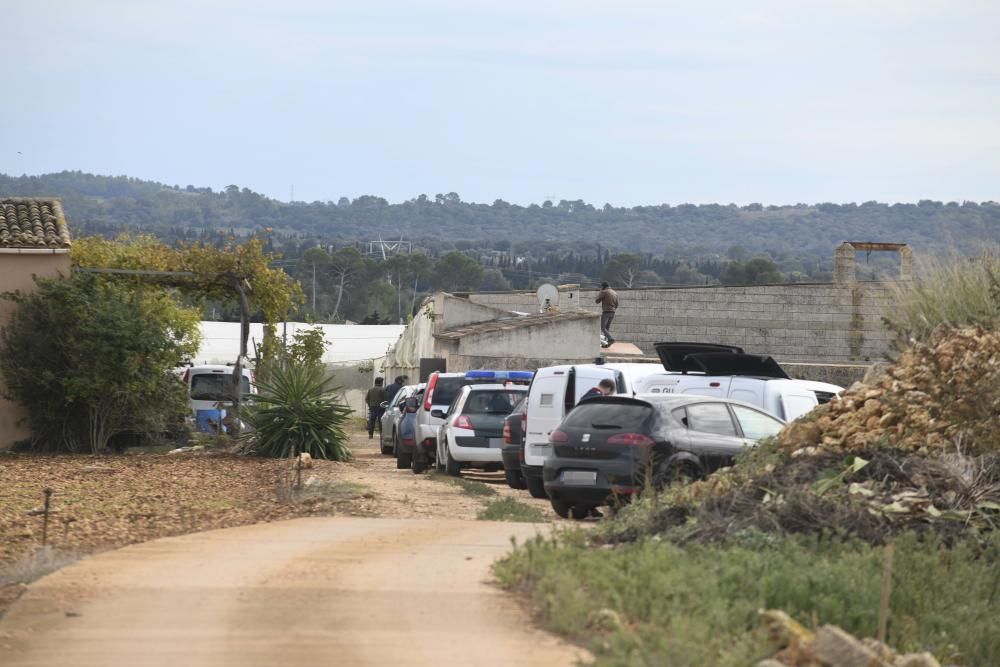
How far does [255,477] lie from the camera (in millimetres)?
22188

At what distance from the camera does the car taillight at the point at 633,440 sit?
1631 cm

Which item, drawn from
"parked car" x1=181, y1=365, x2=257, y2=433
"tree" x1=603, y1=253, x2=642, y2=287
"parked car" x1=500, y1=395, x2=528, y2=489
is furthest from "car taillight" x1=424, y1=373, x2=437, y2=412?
"tree" x1=603, y1=253, x2=642, y2=287

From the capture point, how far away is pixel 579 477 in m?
16.5

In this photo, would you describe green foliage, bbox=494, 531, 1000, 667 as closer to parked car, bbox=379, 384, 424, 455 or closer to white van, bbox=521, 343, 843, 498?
white van, bbox=521, 343, 843, 498

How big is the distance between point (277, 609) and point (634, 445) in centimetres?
706

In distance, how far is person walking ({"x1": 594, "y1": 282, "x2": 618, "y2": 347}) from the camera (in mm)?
39303

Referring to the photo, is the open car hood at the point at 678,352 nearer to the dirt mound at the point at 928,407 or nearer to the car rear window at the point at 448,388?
the car rear window at the point at 448,388

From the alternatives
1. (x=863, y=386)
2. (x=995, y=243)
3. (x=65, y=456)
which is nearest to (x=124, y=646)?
(x=863, y=386)

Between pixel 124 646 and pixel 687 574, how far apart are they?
3787 mm

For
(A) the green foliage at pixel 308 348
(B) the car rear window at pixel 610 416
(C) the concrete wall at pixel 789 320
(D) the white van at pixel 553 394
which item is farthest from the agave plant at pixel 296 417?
(C) the concrete wall at pixel 789 320

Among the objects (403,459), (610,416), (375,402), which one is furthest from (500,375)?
(375,402)

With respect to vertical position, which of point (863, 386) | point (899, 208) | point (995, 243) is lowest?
Answer: point (863, 386)

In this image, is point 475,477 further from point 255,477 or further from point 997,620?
point 997,620

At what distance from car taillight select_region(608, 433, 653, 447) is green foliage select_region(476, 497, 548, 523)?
1.22 metres
